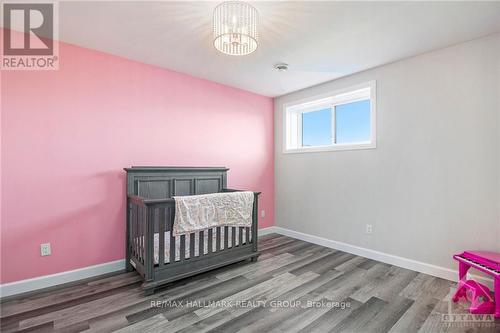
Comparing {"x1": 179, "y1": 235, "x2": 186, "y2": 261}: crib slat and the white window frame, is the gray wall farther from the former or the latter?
{"x1": 179, "y1": 235, "x2": 186, "y2": 261}: crib slat

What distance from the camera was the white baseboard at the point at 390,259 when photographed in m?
2.41

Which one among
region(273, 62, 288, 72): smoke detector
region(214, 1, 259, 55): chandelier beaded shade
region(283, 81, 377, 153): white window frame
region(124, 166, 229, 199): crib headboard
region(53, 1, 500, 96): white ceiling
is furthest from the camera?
region(283, 81, 377, 153): white window frame

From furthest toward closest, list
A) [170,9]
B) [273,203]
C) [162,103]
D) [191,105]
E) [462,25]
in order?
[273,203] < [191,105] < [162,103] < [462,25] < [170,9]

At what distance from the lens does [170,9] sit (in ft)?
6.18

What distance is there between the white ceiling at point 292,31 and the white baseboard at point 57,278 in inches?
90.5

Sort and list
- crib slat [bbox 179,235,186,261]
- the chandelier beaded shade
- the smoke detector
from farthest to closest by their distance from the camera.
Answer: the smoke detector, crib slat [bbox 179,235,186,261], the chandelier beaded shade

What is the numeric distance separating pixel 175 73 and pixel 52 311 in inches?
107

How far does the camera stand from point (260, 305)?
202 cm

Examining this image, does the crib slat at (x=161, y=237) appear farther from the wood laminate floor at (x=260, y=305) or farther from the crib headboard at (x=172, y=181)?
the crib headboard at (x=172, y=181)

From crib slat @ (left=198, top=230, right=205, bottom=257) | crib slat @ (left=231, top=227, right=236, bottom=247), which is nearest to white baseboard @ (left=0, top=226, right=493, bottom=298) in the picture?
crib slat @ (left=198, top=230, right=205, bottom=257)

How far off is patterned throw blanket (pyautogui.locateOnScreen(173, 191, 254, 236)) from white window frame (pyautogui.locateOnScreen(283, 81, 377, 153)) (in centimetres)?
148

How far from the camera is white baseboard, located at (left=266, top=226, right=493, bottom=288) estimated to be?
2.41 metres

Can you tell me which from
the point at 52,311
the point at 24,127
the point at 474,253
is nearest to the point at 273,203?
the point at 474,253

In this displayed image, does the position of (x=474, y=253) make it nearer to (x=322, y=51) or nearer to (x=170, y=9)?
(x=322, y=51)
